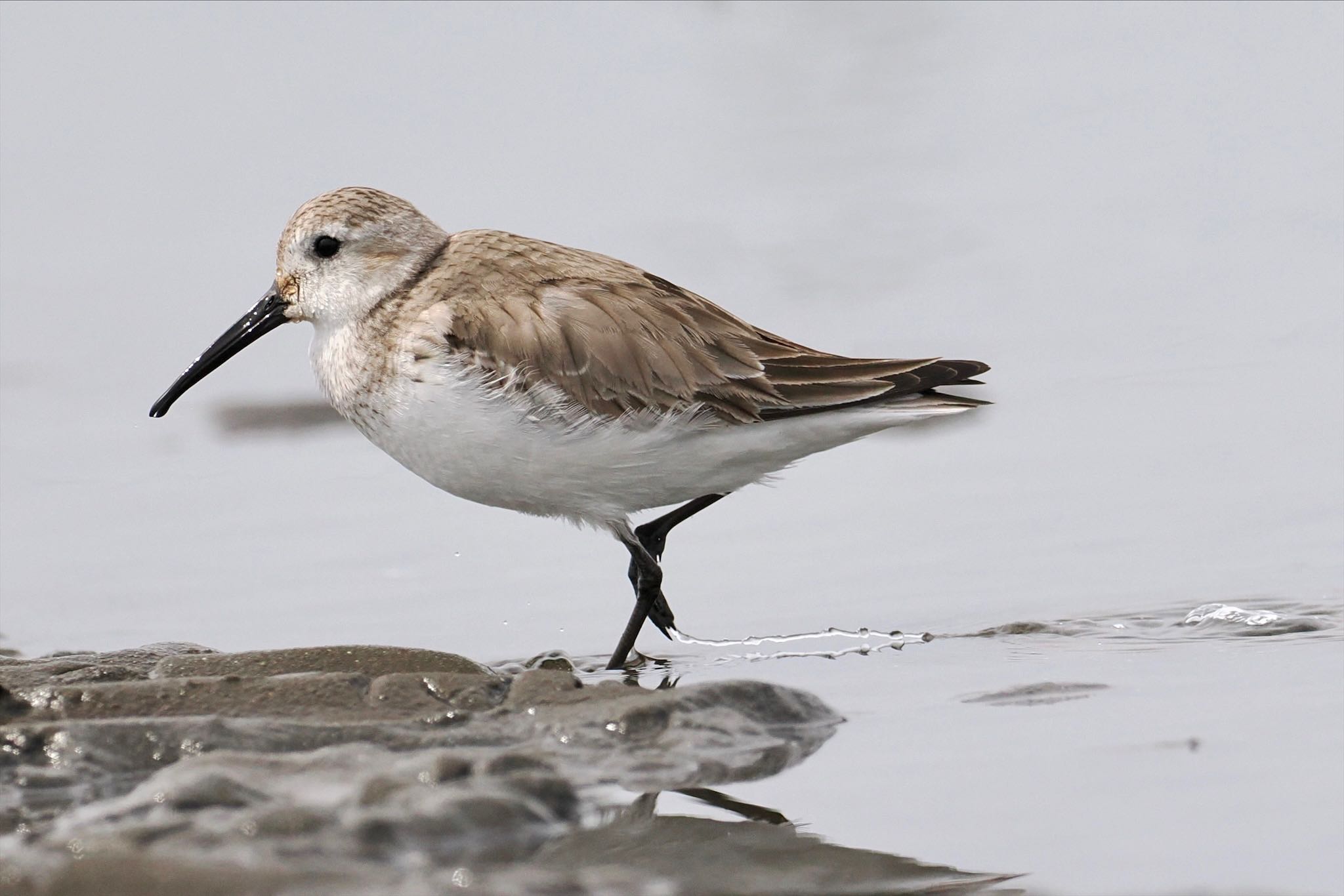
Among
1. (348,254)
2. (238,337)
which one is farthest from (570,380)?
(238,337)

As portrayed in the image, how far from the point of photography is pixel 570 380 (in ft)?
20.1

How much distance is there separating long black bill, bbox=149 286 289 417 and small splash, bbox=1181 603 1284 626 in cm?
351

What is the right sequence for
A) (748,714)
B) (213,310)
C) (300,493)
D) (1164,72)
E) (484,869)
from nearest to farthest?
(484,869) < (748,714) < (300,493) < (213,310) < (1164,72)

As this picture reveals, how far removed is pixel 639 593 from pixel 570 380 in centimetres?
85

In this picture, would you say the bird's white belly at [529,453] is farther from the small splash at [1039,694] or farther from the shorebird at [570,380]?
the small splash at [1039,694]

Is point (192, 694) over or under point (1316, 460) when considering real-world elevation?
under

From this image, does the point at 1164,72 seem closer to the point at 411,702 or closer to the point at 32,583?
the point at 32,583

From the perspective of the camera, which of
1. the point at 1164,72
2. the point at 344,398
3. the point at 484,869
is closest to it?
the point at 484,869

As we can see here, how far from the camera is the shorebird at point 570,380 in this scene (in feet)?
20.0

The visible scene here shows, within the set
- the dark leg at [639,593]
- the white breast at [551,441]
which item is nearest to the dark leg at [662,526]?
the dark leg at [639,593]

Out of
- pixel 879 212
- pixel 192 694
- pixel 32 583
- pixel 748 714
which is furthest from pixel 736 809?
pixel 879 212

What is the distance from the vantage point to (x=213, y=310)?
10508 millimetres

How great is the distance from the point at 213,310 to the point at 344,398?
14.5 feet

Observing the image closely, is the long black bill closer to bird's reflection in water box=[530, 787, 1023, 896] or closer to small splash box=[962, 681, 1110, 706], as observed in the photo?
small splash box=[962, 681, 1110, 706]
